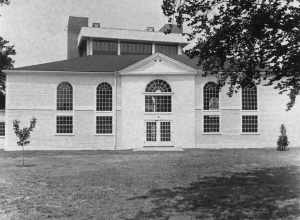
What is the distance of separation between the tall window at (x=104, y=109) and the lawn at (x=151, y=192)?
13030 millimetres

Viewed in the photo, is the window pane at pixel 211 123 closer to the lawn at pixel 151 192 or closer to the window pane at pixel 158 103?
the window pane at pixel 158 103

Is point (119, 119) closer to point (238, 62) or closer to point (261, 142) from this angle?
point (261, 142)

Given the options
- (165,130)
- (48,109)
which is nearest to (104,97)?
(48,109)

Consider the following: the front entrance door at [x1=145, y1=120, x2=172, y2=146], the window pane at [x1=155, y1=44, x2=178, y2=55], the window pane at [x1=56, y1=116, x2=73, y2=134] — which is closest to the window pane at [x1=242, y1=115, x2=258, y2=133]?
the front entrance door at [x1=145, y1=120, x2=172, y2=146]

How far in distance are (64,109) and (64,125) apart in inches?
50.9

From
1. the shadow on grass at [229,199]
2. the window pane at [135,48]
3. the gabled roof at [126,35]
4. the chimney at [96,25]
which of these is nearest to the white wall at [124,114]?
the shadow on grass at [229,199]

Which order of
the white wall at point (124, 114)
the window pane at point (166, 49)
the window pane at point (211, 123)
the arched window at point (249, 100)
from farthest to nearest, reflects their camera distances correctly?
the window pane at point (166, 49) < the arched window at point (249, 100) < the window pane at point (211, 123) < the white wall at point (124, 114)

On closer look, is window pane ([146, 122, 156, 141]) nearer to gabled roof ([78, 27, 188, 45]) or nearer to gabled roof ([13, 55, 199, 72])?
gabled roof ([13, 55, 199, 72])

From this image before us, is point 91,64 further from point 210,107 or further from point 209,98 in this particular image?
point 210,107

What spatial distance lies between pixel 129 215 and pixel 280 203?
3.74 metres

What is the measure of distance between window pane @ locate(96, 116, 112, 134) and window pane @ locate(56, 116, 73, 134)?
2162mm

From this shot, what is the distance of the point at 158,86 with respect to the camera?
3020cm

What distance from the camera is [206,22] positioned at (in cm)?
1058

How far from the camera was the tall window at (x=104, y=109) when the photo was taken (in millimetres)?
29719
